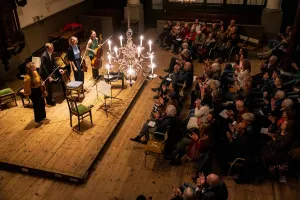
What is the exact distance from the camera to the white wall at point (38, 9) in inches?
338

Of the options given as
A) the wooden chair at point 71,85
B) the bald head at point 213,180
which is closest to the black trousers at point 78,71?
the wooden chair at point 71,85

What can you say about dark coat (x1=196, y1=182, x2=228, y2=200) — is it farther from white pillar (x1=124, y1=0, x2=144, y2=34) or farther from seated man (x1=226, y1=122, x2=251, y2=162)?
white pillar (x1=124, y1=0, x2=144, y2=34)

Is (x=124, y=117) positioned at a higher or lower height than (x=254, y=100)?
lower

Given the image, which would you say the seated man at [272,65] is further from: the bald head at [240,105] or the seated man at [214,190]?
the seated man at [214,190]

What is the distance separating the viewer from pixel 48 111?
7.19 meters

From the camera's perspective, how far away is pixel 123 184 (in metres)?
5.42

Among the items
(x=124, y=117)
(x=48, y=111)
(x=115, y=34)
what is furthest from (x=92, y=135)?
(x=115, y=34)

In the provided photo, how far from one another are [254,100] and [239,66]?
1.10m

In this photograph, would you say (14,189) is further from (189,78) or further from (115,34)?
(115,34)

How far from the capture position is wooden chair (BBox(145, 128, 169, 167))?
5500mm

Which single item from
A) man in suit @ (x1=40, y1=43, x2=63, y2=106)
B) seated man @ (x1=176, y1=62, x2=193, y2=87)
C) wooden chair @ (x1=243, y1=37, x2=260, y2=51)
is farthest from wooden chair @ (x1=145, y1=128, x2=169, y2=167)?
wooden chair @ (x1=243, y1=37, x2=260, y2=51)

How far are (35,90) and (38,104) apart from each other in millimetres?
327

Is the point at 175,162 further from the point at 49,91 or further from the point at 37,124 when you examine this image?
the point at 49,91

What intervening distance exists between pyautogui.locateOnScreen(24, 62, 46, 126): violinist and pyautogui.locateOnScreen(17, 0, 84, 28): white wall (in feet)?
9.80
